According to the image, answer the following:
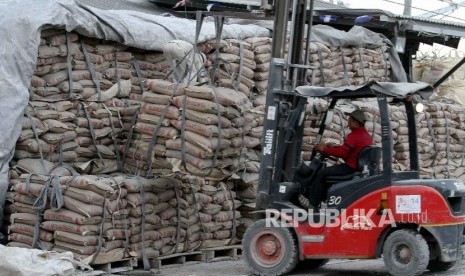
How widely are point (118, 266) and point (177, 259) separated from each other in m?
0.95

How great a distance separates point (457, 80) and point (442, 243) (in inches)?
380

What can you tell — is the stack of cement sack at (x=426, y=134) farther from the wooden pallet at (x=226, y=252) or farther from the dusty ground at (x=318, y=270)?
the dusty ground at (x=318, y=270)

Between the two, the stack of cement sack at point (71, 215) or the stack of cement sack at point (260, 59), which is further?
the stack of cement sack at point (260, 59)

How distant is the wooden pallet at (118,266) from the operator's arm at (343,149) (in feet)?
8.10

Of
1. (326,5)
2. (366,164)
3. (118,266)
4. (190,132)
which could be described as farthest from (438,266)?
(326,5)

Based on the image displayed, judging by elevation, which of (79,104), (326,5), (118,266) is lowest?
(118,266)

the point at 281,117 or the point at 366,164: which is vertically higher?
the point at 281,117

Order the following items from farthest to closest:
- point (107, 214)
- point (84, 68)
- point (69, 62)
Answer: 1. point (84, 68)
2. point (69, 62)
3. point (107, 214)

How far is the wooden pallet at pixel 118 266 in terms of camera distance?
10.4 m

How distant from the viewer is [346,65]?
14961mm

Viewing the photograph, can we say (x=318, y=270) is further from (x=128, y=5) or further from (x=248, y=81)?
(x=128, y=5)

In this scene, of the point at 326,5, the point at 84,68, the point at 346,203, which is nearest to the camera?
the point at 346,203

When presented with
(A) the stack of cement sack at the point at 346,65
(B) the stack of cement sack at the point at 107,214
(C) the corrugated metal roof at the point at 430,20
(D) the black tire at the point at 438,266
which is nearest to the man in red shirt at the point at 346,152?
(D) the black tire at the point at 438,266

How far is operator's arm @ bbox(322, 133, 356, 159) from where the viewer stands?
32.8 ft
